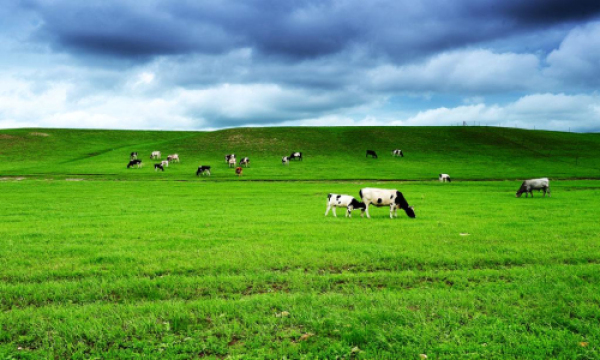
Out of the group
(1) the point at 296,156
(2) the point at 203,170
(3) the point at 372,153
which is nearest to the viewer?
(2) the point at 203,170

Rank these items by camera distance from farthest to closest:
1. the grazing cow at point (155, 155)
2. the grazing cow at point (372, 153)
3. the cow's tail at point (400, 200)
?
the grazing cow at point (372, 153) → the grazing cow at point (155, 155) → the cow's tail at point (400, 200)

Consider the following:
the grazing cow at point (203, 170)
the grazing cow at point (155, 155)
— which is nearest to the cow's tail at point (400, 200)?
the grazing cow at point (203, 170)

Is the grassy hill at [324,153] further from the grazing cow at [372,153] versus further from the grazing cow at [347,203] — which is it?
the grazing cow at [347,203]

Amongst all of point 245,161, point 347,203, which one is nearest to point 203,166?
point 245,161

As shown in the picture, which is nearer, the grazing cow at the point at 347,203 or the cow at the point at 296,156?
the grazing cow at the point at 347,203

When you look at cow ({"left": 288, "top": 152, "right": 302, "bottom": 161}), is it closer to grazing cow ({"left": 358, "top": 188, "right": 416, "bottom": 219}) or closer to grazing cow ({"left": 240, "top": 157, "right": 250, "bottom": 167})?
grazing cow ({"left": 240, "top": 157, "right": 250, "bottom": 167})

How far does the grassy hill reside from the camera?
59.3 meters

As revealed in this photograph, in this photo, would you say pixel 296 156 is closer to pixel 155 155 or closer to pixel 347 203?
pixel 155 155

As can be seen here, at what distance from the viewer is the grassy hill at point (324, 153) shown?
194 feet

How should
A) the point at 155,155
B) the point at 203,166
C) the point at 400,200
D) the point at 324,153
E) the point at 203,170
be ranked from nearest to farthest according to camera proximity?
the point at 400,200 < the point at 203,166 < the point at 203,170 < the point at 155,155 < the point at 324,153

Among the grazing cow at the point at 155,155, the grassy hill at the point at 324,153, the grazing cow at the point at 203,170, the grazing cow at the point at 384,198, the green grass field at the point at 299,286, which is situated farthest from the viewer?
the grazing cow at the point at 155,155

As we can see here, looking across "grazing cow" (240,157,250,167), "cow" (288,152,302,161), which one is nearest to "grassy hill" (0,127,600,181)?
"grazing cow" (240,157,250,167)

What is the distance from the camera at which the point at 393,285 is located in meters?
8.28

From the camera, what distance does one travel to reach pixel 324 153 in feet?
275
